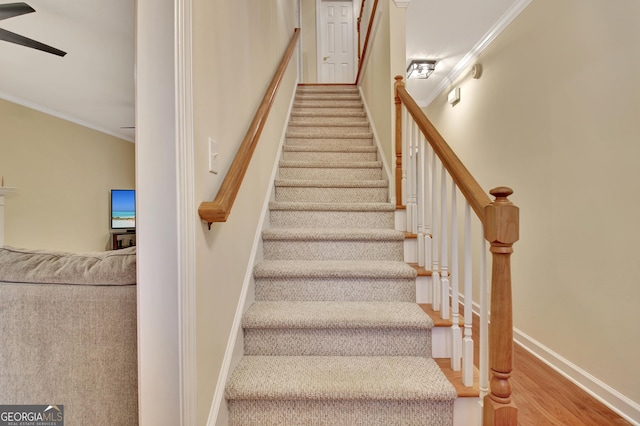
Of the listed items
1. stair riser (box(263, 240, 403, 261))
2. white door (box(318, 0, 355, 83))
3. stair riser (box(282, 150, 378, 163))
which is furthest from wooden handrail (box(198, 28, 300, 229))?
white door (box(318, 0, 355, 83))

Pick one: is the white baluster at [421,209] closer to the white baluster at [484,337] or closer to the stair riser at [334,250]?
the stair riser at [334,250]

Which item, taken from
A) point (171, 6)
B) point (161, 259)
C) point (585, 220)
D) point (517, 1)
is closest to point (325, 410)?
point (161, 259)

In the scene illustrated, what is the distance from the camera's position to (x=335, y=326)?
1.36 meters

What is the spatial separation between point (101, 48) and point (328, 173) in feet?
7.66

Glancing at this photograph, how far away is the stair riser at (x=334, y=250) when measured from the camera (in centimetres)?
185

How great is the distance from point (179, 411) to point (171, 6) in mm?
1183

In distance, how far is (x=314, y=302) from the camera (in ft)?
5.14

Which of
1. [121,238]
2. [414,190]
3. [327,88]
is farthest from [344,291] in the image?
[121,238]

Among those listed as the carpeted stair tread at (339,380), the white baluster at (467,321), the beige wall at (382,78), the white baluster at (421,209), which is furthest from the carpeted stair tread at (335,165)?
the carpeted stair tread at (339,380)

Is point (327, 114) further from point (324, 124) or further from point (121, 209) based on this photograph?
point (121, 209)

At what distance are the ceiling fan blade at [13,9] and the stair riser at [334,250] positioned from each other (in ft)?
6.38

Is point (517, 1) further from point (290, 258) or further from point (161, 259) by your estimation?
point (161, 259)

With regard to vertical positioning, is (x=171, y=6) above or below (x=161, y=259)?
above

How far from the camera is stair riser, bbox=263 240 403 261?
→ 185cm
